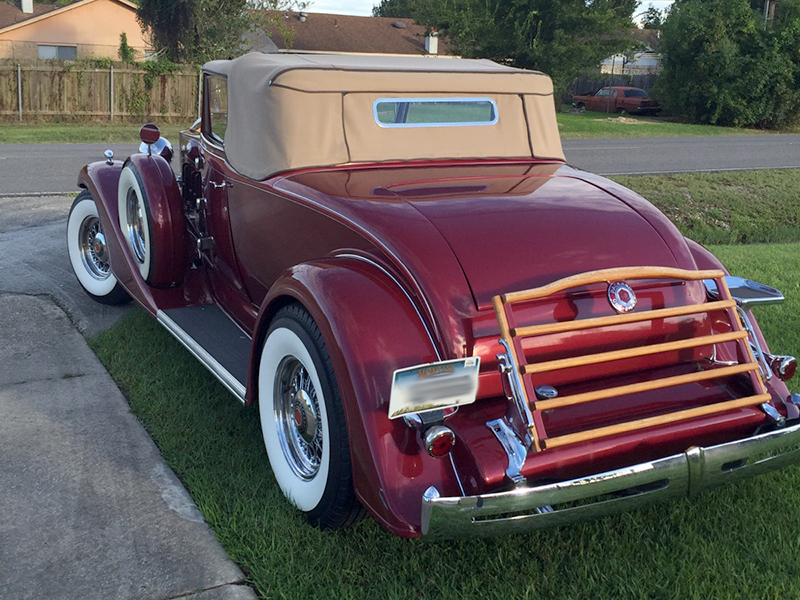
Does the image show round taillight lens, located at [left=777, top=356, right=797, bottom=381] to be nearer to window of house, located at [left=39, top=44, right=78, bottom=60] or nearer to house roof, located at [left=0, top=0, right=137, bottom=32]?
house roof, located at [left=0, top=0, right=137, bottom=32]

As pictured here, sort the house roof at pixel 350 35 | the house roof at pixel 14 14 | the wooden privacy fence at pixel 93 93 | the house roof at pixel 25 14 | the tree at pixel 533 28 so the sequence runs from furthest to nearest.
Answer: the house roof at pixel 350 35
the house roof at pixel 14 14
the house roof at pixel 25 14
the tree at pixel 533 28
the wooden privacy fence at pixel 93 93

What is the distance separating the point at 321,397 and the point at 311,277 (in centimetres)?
44

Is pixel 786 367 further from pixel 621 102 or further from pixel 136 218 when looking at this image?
pixel 621 102

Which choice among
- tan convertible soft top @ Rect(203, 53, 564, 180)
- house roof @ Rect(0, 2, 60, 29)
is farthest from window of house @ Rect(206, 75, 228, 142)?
house roof @ Rect(0, 2, 60, 29)

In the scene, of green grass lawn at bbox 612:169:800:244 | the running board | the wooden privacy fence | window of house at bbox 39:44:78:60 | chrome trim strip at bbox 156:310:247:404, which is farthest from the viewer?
window of house at bbox 39:44:78:60

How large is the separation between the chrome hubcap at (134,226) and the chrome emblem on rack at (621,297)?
2979mm

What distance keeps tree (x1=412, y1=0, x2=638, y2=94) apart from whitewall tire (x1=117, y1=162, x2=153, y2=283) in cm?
2402

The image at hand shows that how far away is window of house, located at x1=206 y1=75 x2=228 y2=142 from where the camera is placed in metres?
4.38

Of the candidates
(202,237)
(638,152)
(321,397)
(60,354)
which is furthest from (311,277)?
(638,152)

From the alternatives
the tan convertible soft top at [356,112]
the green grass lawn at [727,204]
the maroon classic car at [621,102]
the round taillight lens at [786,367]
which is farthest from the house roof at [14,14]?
the round taillight lens at [786,367]

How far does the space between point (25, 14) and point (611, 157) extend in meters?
29.6

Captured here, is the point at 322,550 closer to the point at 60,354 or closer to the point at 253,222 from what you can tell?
the point at 253,222

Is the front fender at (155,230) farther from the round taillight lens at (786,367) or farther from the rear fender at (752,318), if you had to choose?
the round taillight lens at (786,367)

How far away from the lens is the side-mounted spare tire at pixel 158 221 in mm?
4445
